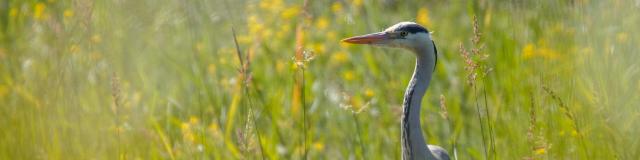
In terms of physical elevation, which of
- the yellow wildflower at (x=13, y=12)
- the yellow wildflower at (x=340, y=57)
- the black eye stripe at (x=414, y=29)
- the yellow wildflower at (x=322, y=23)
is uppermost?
the black eye stripe at (x=414, y=29)

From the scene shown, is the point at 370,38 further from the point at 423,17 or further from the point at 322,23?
the point at 322,23

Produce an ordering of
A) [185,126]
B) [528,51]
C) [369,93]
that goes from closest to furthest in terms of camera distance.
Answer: [185,126] < [369,93] < [528,51]

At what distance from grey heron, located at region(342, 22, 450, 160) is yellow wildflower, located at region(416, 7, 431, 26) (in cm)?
199

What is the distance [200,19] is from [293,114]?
1.16 m

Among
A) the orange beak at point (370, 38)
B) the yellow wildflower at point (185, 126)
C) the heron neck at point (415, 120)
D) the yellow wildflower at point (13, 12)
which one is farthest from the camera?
the yellow wildflower at point (13, 12)

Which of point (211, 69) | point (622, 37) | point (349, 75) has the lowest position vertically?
point (349, 75)

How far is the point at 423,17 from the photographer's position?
19.4ft

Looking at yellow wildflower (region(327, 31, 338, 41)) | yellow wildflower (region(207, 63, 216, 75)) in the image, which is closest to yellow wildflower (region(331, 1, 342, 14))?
yellow wildflower (region(327, 31, 338, 41))

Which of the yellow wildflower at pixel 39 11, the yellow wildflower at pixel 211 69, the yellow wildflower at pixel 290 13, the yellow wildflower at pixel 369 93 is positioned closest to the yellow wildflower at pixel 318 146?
the yellow wildflower at pixel 369 93

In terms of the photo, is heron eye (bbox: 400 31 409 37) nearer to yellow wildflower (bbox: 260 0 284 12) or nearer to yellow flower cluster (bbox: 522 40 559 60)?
yellow flower cluster (bbox: 522 40 559 60)

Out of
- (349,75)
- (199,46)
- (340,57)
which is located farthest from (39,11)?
(349,75)

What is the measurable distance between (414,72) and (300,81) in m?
1.26

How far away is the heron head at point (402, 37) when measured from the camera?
3.86 metres

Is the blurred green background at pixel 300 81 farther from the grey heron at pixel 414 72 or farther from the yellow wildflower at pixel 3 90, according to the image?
the grey heron at pixel 414 72
